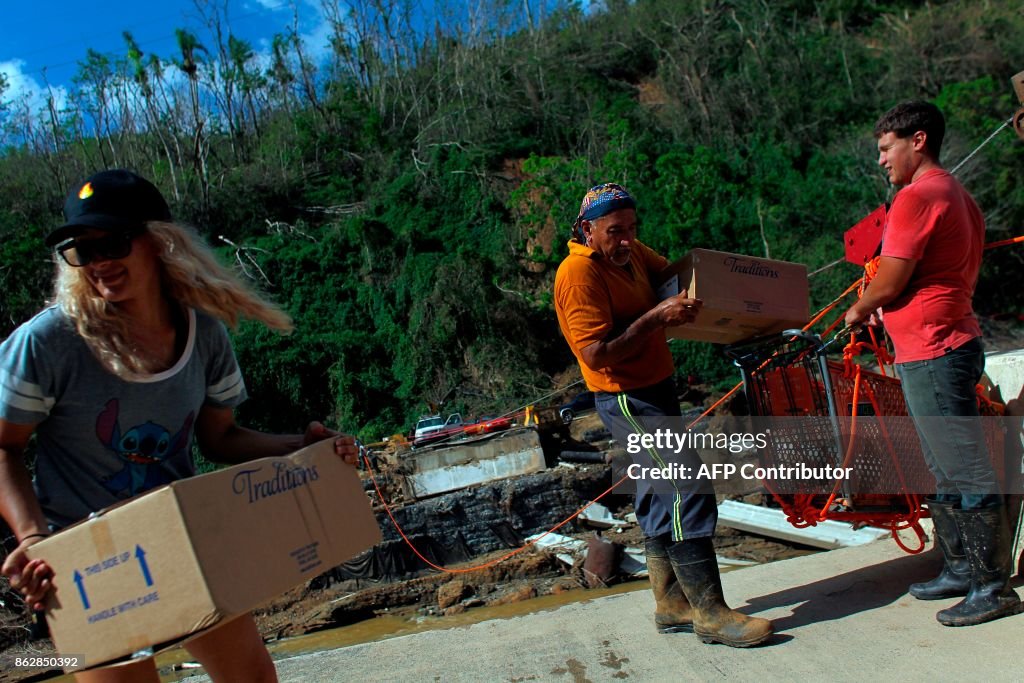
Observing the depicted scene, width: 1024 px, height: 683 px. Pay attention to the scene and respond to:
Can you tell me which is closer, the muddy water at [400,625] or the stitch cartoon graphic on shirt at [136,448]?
the stitch cartoon graphic on shirt at [136,448]

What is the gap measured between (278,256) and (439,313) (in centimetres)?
526

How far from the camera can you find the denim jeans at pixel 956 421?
3.06m

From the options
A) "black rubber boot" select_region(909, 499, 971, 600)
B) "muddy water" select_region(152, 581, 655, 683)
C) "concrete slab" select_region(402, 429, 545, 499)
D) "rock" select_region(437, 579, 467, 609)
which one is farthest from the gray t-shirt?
"concrete slab" select_region(402, 429, 545, 499)

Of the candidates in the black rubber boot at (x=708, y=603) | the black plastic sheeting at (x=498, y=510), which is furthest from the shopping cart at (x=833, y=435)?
the black plastic sheeting at (x=498, y=510)

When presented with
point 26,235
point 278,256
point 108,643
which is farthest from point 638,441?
point 26,235

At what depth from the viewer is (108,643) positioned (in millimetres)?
1739

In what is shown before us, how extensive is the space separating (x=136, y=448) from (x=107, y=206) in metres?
0.66

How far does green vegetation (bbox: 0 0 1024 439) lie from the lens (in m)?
18.3

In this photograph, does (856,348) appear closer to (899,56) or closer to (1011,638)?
(1011,638)

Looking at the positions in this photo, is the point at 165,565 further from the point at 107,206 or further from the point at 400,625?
the point at 400,625

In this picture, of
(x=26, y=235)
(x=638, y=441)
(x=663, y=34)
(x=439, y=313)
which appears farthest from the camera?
(x=663, y=34)

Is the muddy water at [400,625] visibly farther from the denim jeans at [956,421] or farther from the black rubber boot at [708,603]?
the denim jeans at [956,421]

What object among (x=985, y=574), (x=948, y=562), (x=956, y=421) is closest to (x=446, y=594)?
(x=948, y=562)

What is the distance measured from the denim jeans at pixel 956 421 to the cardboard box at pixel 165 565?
102 inches
